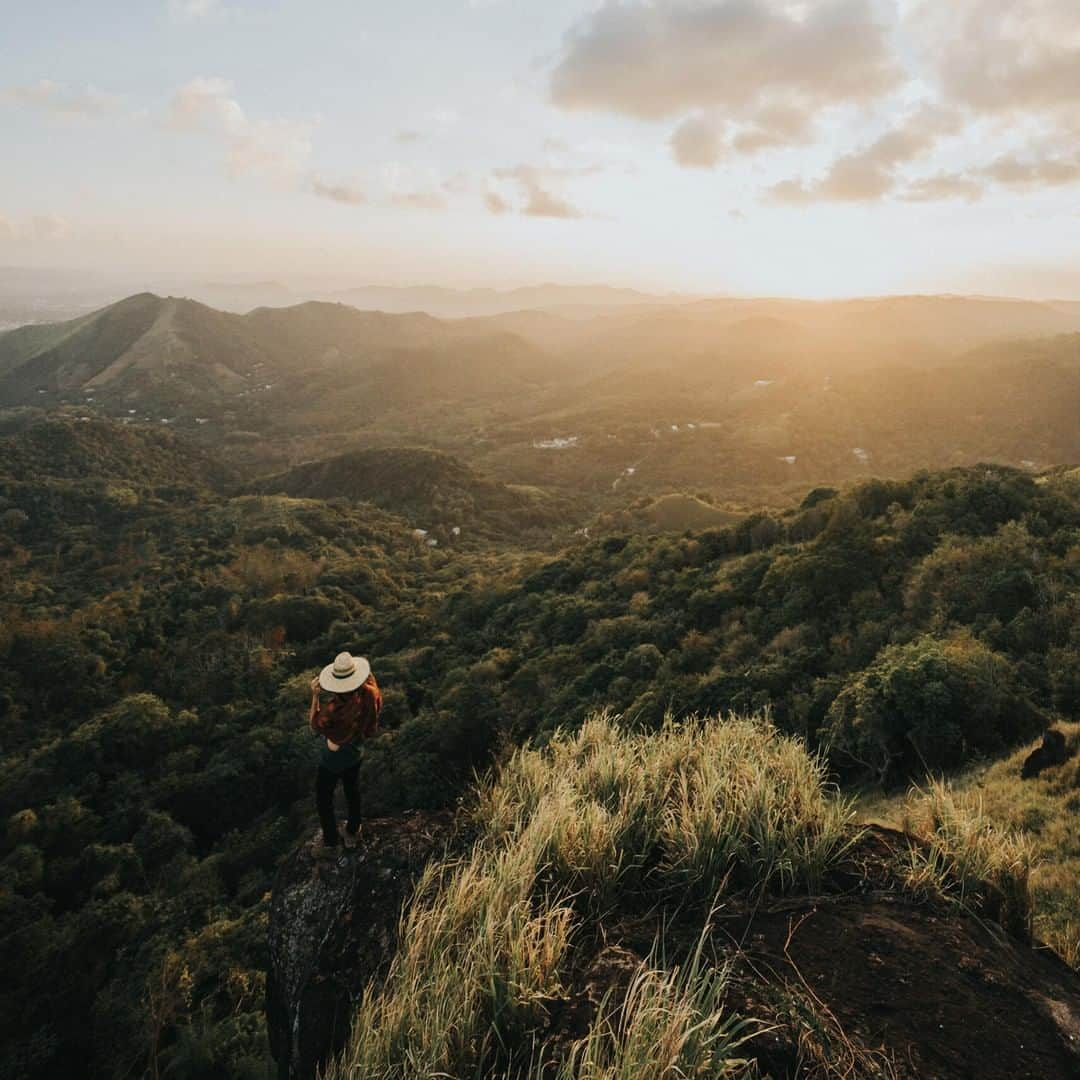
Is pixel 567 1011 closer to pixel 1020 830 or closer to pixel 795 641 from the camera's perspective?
pixel 1020 830

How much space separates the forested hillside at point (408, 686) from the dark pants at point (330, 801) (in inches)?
102

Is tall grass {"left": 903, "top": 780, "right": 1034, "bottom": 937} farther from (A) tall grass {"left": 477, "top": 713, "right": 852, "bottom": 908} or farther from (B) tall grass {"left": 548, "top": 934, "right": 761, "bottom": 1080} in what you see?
(B) tall grass {"left": 548, "top": 934, "right": 761, "bottom": 1080}

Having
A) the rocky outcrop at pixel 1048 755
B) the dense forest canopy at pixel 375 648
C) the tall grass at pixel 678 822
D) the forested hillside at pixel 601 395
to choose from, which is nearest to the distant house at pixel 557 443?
the forested hillside at pixel 601 395

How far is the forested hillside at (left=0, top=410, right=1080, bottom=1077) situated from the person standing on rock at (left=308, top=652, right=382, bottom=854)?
2.65 m

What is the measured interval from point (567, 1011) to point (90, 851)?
15625mm

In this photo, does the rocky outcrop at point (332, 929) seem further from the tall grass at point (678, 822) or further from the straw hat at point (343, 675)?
the straw hat at point (343, 675)

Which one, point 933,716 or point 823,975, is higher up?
point 823,975

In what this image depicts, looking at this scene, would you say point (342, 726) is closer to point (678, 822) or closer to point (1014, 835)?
point (678, 822)

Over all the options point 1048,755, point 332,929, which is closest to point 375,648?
point 332,929

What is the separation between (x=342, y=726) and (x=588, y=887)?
237cm

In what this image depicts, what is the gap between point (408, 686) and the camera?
63.8ft

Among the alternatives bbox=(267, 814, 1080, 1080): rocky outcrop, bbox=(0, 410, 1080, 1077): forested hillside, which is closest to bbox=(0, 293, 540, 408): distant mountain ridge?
bbox=(0, 410, 1080, 1077): forested hillside

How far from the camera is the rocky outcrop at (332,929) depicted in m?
4.07

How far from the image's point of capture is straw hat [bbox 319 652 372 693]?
197 inches
